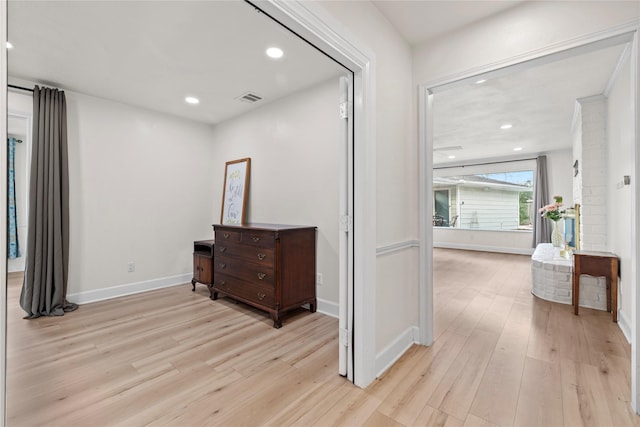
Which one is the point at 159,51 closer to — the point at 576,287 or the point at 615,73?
the point at 615,73

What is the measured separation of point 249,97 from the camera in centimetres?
352

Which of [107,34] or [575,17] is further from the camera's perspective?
[107,34]

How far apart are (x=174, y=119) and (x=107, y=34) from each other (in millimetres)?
2017

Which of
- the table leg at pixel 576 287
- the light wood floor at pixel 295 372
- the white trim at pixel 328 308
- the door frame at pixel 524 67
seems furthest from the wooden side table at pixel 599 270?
the white trim at pixel 328 308

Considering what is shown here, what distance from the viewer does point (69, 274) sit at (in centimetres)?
334

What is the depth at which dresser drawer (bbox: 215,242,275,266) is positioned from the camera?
9.30 ft

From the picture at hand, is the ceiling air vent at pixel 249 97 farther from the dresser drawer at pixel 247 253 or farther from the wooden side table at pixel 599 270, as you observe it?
the wooden side table at pixel 599 270

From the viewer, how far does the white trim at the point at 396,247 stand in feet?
6.47

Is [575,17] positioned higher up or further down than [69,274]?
higher up

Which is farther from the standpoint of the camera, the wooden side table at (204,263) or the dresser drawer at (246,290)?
the wooden side table at (204,263)

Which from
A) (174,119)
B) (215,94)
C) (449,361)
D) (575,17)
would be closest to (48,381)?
(449,361)

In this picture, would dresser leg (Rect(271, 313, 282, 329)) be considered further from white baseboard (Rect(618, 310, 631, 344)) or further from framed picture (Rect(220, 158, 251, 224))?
white baseboard (Rect(618, 310, 631, 344))

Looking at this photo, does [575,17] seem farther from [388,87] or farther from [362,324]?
[362,324]

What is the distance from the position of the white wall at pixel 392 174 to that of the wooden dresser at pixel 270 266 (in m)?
1.11
